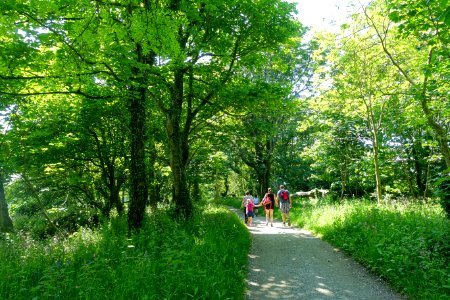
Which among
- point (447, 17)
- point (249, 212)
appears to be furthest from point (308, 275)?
point (249, 212)

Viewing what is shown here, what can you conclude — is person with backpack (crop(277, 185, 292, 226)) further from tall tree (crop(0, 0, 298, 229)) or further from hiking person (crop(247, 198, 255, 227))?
tall tree (crop(0, 0, 298, 229))

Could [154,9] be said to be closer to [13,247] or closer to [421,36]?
[13,247]

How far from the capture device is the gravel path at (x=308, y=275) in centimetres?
550

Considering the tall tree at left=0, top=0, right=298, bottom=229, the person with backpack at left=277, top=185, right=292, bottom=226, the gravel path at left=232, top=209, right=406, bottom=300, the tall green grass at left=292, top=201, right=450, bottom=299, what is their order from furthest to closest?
the person with backpack at left=277, top=185, right=292, bottom=226 → the gravel path at left=232, top=209, right=406, bottom=300 → the tall green grass at left=292, top=201, right=450, bottom=299 → the tall tree at left=0, top=0, right=298, bottom=229

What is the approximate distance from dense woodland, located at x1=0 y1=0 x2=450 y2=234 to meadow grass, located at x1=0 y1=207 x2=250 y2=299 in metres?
1.94

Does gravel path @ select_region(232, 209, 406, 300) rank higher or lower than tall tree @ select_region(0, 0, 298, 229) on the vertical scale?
lower

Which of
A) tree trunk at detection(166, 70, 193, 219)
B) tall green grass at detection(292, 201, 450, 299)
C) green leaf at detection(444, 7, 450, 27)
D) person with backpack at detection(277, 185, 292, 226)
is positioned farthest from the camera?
person with backpack at detection(277, 185, 292, 226)

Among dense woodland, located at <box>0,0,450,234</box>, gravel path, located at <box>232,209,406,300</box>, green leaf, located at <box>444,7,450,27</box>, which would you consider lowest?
gravel path, located at <box>232,209,406,300</box>

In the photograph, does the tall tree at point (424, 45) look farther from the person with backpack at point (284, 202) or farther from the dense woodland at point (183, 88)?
the person with backpack at point (284, 202)

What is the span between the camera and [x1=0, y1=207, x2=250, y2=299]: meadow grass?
14.1 ft

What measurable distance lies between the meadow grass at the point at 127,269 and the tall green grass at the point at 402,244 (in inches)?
120

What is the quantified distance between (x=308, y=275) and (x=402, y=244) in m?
A: 2.26

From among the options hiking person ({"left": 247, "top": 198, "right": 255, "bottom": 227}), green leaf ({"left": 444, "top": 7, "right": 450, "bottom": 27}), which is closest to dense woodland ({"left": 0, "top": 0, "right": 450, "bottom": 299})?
green leaf ({"left": 444, "top": 7, "right": 450, "bottom": 27})

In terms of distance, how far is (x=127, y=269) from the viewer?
15.9 ft
